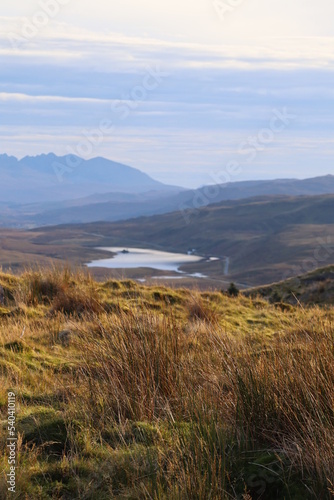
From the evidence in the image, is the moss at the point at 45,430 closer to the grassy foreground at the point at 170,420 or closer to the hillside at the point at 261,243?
the grassy foreground at the point at 170,420

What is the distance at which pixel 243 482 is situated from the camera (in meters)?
3.61

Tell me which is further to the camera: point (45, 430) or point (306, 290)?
point (306, 290)

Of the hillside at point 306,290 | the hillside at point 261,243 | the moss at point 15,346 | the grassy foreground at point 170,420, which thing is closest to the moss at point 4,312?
the moss at point 15,346

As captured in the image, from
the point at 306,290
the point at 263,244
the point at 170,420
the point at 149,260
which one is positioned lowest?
the point at 149,260

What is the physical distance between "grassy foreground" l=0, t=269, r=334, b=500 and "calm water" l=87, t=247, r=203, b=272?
4231 inches

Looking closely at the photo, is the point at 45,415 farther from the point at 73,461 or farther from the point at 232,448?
the point at 232,448

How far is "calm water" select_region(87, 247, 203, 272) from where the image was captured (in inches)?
4816

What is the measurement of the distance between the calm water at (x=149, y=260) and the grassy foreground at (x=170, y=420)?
107 metres

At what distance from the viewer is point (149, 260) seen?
144 meters

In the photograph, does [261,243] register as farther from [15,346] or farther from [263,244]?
[15,346]

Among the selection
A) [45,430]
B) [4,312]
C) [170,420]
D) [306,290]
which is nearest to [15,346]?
[4,312]

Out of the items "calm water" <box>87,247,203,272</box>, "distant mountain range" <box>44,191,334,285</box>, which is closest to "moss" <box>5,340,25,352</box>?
"distant mountain range" <box>44,191,334,285</box>

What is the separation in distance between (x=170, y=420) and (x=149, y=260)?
13930cm

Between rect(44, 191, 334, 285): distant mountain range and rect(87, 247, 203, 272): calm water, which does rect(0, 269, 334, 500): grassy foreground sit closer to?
rect(44, 191, 334, 285): distant mountain range
